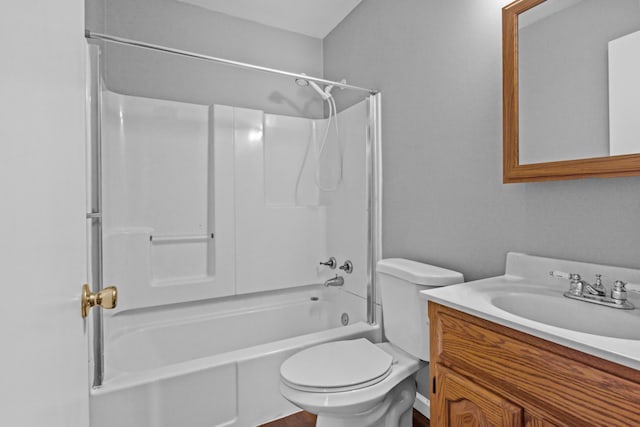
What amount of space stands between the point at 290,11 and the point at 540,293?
231cm

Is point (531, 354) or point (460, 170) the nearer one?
point (531, 354)

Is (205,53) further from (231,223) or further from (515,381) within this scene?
(515,381)

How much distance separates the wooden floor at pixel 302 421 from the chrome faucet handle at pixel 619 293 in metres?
1.14

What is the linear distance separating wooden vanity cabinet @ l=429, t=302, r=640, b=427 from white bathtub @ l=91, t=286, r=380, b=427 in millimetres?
791

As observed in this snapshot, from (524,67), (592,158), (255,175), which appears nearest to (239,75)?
(255,175)

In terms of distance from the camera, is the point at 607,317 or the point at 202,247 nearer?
the point at 607,317

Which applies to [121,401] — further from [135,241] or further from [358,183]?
[358,183]

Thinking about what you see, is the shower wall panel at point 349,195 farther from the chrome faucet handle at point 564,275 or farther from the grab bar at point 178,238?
the chrome faucet handle at point 564,275

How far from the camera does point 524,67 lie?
3.85 ft

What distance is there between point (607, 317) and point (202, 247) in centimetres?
205

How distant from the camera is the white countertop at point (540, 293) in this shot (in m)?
0.67

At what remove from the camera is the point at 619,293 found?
89 centimetres

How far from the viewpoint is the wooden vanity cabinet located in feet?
2.16

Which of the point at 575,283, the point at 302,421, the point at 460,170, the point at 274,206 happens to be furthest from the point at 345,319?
the point at 575,283
